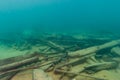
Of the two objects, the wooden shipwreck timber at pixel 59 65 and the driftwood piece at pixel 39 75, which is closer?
the driftwood piece at pixel 39 75

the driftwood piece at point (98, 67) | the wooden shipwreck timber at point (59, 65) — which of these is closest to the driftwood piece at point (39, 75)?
the wooden shipwreck timber at point (59, 65)

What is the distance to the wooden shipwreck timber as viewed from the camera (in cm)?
956

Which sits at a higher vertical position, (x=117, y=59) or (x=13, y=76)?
(x=117, y=59)

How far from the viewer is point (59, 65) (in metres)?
10.3

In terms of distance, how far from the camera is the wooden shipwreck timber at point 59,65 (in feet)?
31.4

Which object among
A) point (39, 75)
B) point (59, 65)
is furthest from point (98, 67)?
point (39, 75)

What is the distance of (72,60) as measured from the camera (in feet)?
36.6

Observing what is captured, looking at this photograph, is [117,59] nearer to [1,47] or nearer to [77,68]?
[77,68]

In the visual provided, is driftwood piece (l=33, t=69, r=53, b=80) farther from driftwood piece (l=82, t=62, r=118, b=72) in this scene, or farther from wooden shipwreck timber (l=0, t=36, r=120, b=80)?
driftwood piece (l=82, t=62, r=118, b=72)

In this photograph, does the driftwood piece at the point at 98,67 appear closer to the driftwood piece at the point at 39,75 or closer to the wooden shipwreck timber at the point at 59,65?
the wooden shipwreck timber at the point at 59,65

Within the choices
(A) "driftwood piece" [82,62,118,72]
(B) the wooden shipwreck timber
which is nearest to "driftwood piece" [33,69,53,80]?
(B) the wooden shipwreck timber

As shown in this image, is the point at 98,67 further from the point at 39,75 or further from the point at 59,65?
the point at 39,75

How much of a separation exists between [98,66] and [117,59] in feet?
5.96

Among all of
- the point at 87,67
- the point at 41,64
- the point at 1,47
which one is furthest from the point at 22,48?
the point at 87,67
